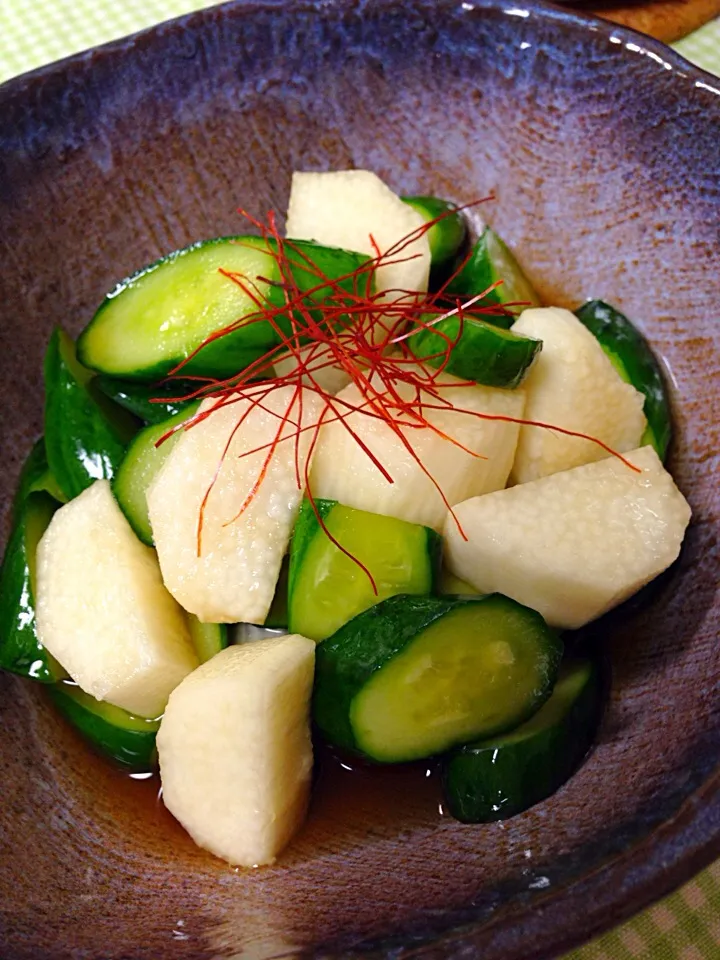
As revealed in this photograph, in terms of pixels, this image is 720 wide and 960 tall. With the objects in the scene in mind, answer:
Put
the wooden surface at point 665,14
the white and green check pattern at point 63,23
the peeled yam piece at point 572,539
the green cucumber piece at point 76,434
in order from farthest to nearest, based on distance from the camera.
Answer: the white and green check pattern at point 63,23 → the wooden surface at point 665,14 → the green cucumber piece at point 76,434 → the peeled yam piece at point 572,539

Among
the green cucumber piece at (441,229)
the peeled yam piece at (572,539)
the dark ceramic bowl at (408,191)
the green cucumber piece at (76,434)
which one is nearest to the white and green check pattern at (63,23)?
the dark ceramic bowl at (408,191)

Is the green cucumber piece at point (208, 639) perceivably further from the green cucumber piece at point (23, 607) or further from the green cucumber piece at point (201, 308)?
the green cucumber piece at point (201, 308)

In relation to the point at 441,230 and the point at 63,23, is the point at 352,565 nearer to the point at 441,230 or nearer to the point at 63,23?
the point at 441,230

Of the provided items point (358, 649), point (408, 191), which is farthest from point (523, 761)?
point (408, 191)

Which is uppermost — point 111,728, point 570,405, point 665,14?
point 665,14

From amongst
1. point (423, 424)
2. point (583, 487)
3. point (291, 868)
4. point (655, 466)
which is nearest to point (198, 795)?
point (291, 868)

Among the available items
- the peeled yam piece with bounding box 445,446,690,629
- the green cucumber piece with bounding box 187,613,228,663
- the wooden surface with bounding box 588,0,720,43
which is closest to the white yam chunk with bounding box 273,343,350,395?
the peeled yam piece with bounding box 445,446,690,629

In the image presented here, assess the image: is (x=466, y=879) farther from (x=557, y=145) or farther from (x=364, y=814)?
(x=557, y=145)
